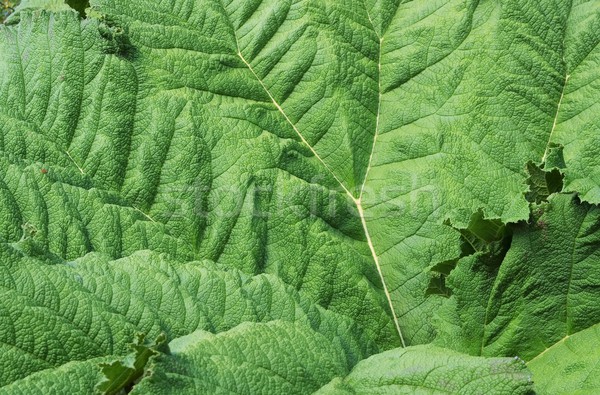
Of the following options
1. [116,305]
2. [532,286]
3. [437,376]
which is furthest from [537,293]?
[116,305]

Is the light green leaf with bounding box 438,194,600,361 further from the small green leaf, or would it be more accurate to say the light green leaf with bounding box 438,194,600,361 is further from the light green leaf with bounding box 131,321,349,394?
the small green leaf

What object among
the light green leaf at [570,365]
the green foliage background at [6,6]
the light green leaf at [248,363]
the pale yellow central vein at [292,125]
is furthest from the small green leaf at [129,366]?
the green foliage background at [6,6]

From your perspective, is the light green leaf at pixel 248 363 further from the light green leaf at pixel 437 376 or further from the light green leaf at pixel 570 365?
the light green leaf at pixel 570 365

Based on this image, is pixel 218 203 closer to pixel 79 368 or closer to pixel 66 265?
pixel 66 265

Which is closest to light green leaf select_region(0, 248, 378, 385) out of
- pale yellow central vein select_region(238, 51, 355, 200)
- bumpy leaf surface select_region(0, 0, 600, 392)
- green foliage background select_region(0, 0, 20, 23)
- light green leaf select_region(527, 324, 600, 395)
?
bumpy leaf surface select_region(0, 0, 600, 392)

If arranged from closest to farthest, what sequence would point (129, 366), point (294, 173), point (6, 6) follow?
1. point (129, 366)
2. point (294, 173)
3. point (6, 6)

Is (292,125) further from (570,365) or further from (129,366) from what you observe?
(129,366)

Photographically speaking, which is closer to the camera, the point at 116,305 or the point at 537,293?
the point at 116,305
